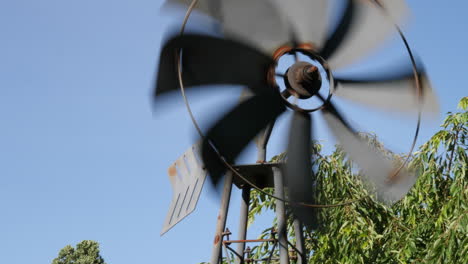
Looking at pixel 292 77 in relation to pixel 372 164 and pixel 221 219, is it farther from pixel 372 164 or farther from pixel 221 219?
pixel 221 219

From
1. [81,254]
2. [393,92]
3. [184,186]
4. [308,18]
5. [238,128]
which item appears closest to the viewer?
[238,128]

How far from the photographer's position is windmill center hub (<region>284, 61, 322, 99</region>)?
5.36 m

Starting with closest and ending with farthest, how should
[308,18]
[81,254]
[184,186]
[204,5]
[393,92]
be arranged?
[204,5] → [308,18] → [393,92] → [184,186] → [81,254]

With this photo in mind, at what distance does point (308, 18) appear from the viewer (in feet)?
17.9

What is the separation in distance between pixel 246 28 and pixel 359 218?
11.8 ft

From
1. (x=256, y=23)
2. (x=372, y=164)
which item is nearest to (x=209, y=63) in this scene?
(x=256, y=23)

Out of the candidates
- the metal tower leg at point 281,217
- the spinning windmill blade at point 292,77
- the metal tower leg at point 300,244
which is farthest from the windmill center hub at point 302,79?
the metal tower leg at point 300,244

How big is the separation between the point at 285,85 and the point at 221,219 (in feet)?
3.95

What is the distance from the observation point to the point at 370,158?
5.53 m

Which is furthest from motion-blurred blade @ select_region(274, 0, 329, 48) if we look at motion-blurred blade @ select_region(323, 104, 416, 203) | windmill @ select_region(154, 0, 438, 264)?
motion-blurred blade @ select_region(323, 104, 416, 203)

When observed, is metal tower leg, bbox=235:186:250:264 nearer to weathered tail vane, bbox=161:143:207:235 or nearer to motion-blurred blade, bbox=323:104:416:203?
weathered tail vane, bbox=161:143:207:235

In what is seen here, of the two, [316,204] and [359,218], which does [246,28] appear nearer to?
[316,204]

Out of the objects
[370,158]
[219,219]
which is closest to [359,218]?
[370,158]

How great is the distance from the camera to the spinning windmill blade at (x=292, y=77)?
495 centimetres
